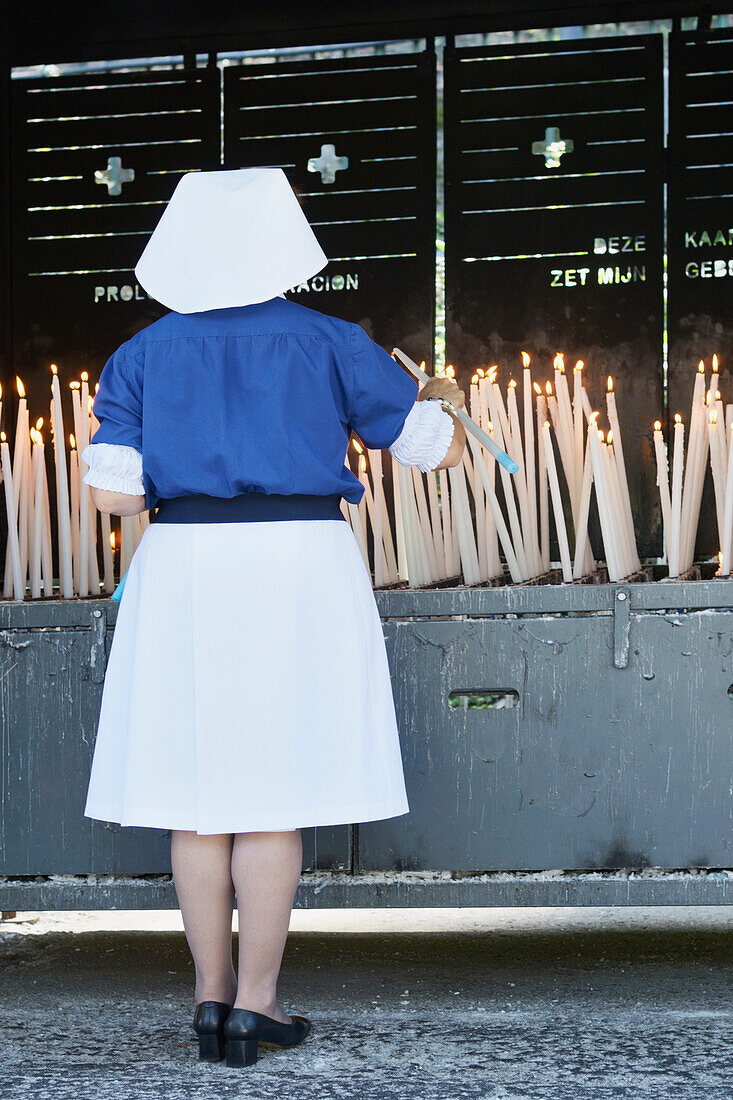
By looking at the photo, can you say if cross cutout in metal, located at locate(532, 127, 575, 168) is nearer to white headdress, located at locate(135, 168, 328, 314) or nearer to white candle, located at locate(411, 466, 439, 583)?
white candle, located at locate(411, 466, 439, 583)

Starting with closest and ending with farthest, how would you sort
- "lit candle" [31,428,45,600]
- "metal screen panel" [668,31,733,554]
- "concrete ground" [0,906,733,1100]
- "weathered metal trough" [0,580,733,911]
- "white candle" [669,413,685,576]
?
1. "concrete ground" [0,906,733,1100]
2. "weathered metal trough" [0,580,733,911]
3. "white candle" [669,413,685,576]
4. "lit candle" [31,428,45,600]
5. "metal screen panel" [668,31,733,554]

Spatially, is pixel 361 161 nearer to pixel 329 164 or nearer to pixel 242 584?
pixel 329 164

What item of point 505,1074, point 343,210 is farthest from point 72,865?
point 343,210

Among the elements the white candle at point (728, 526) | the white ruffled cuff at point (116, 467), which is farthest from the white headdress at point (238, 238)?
the white candle at point (728, 526)

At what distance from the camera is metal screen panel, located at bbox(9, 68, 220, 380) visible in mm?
3590

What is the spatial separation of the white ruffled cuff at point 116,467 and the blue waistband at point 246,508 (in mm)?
82

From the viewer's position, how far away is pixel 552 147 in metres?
3.45

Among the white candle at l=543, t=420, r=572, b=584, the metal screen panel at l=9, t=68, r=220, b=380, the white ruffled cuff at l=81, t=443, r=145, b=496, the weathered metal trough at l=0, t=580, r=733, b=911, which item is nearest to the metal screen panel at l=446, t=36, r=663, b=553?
the metal screen panel at l=9, t=68, r=220, b=380

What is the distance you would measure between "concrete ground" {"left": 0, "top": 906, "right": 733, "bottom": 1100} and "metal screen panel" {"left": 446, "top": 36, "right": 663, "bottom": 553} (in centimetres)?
99

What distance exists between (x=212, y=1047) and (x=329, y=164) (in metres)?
2.20

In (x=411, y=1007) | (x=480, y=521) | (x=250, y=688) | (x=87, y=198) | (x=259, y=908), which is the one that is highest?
(x=87, y=198)

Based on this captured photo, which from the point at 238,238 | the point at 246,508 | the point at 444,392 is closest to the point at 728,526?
the point at 444,392

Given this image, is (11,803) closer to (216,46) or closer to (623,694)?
(623,694)

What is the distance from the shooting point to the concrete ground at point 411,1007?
203 centimetres
